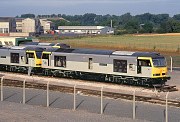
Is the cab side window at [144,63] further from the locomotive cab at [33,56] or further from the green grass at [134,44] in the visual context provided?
the green grass at [134,44]

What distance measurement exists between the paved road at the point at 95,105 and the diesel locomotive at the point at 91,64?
7320 mm

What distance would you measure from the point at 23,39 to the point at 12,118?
1532 inches

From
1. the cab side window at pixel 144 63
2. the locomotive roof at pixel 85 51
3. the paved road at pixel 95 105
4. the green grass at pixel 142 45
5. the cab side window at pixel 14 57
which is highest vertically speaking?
the locomotive roof at pixel 85 51

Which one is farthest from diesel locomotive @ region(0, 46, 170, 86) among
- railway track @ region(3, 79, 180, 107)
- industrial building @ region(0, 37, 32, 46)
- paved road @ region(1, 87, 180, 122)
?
industrial building @ region(0, 37, 32, 46)

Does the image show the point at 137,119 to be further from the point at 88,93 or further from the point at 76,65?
the point at 76,65

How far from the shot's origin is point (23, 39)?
59.6 m

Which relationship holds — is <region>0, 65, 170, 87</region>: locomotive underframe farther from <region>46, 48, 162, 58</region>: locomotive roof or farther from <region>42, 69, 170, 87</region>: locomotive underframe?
<region>46, 48, 162, 58</region>: locomotive roof

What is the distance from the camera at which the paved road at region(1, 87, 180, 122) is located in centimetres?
2286

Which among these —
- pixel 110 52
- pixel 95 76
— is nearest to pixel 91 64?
pixel 95 76

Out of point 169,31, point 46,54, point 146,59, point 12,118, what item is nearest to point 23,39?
point 46,54

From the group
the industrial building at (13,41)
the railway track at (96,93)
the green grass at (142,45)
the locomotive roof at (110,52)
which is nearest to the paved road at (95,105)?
the railway track at (96,93)

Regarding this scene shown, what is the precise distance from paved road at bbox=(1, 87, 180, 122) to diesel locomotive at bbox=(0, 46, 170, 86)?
7.32 meters

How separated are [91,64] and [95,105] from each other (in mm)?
13356

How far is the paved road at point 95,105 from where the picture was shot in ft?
75.0
